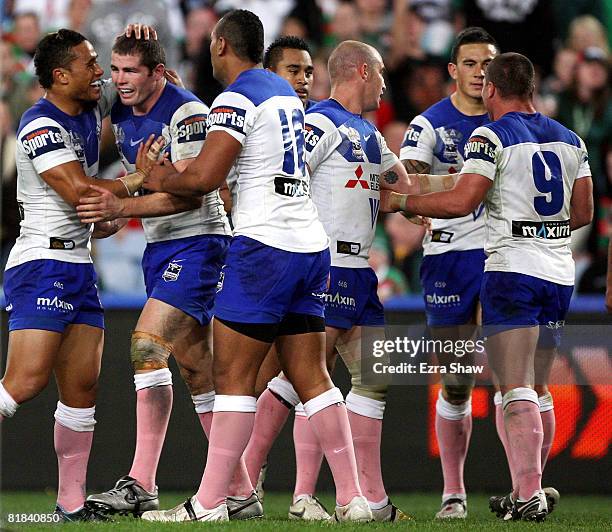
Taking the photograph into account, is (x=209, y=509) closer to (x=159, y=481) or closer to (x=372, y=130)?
(x=372, y=130)

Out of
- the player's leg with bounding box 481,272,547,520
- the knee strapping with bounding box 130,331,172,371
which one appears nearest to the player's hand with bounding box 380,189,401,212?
the player's leg with bounding box 481,272,547,520

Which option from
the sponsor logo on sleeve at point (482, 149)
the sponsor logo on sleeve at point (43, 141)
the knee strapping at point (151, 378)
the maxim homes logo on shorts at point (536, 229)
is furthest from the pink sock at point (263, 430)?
the sponsor logo on sleeve at point (43, 141)

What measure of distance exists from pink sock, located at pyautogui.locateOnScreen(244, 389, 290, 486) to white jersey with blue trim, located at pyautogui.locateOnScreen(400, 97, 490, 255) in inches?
60.8

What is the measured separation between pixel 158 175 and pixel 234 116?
2.71ft

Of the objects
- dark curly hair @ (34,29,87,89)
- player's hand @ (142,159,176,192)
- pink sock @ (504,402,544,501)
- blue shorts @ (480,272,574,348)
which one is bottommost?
pink sock @ (504,402,544,501)

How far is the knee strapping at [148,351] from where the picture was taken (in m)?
6.40

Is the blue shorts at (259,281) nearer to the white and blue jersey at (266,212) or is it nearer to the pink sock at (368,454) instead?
the white and blue jersey at (266,212)

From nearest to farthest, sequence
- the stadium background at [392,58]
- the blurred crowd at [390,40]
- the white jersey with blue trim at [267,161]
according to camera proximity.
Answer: the white jersey with blue trim at [267,161]
the stadium background at [392,58]
the blurred crowd at [390,40]

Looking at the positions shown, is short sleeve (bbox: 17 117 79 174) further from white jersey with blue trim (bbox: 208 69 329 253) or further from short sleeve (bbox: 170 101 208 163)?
white jersey with blue trim (bbox: 208 69 329 253)

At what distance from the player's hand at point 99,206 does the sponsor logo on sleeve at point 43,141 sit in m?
0.30

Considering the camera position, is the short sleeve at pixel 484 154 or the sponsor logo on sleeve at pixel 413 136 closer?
the short sleeve at pixel 484 154

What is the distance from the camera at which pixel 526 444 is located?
6438 millimetres

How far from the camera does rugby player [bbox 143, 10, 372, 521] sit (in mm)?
5785

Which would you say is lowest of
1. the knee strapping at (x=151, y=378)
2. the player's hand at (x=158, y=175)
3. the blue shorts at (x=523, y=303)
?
the knee strapping at (x=151, y=378)
